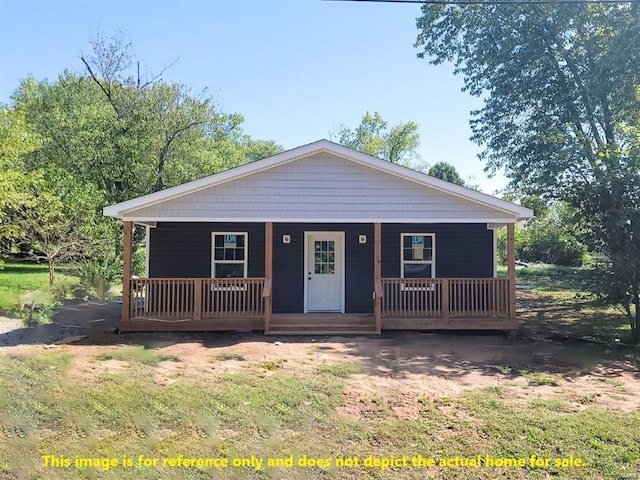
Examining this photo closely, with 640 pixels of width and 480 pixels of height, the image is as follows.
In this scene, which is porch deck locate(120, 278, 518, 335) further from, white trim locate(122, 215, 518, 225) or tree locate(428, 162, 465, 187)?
tree locate(428, 162, 465, 187)

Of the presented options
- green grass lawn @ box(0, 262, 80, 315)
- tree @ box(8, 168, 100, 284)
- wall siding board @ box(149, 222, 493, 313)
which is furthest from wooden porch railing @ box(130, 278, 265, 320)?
tree @ box(8, 168, 100, 284)

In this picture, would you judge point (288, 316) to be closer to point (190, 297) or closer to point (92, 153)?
point (190, 297)

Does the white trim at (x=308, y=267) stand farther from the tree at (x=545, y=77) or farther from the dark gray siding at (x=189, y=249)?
the tree at (x=545, y=77)

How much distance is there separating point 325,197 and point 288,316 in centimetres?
279

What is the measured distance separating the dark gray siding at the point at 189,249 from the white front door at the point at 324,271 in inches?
47.1

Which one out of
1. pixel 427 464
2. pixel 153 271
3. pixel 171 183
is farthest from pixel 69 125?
pixel 427 464

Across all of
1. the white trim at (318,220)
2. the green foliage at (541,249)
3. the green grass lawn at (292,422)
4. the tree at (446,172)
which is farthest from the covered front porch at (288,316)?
the tree at (446,172)

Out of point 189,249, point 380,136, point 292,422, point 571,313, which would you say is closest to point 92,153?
point 189,249

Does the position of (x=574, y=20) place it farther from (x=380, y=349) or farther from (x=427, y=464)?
(x=427, y=464)

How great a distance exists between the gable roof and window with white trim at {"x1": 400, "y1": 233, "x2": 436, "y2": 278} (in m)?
1.71

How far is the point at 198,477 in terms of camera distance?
378cm

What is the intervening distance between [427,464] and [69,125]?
18.5 meters

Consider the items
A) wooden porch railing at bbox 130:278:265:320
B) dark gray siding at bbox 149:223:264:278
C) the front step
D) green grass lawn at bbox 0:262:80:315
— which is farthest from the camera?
green grass lawn at bbox 0:262:80:315

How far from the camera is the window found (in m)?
11.8
